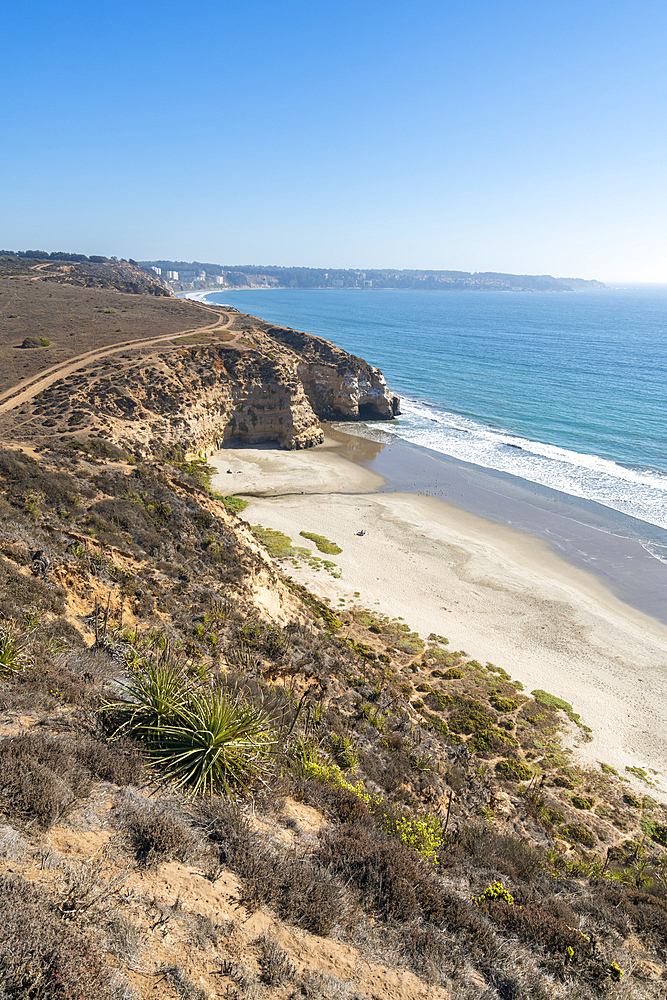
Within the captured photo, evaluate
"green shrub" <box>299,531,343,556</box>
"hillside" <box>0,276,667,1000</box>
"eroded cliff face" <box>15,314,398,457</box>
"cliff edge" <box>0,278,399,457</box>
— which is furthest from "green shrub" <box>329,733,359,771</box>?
"eroded cliff face" <box>15,314,398,457</box>

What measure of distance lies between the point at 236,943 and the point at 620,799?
51.8 feet

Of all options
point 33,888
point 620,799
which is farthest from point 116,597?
point 620,799

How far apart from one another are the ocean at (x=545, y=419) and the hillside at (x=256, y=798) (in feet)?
56.8

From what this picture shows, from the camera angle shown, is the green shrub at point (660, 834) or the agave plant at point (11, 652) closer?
the agave plant at point (11, 652)

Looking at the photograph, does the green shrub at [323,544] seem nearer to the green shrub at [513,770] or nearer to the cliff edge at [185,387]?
the cliff edge at [185,387]

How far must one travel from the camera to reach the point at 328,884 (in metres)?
6.14

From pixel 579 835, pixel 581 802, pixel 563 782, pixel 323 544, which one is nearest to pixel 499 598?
pixel 323 544

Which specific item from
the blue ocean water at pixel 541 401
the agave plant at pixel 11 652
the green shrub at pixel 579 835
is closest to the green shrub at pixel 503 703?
the green shrub at pixel 579 835

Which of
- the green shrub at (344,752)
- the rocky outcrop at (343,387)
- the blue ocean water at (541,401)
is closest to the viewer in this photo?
the green shrub at (344,752)

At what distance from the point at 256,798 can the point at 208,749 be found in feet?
3.57

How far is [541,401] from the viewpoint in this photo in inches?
2657

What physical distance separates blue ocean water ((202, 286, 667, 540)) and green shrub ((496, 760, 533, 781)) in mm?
22895

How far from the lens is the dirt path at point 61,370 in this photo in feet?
123

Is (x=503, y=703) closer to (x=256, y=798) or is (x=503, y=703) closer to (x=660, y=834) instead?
(x=660, y=834)
